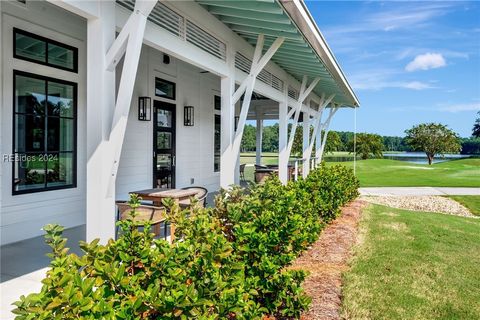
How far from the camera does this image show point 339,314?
3070 millimetres

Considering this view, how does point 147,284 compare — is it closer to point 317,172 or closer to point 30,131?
point 30,131

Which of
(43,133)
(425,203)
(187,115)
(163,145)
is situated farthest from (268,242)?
(425,203)

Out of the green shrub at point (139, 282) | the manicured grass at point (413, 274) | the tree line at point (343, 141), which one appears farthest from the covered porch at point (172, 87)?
the tree line at point (343, 141)

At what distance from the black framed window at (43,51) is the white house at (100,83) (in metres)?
0.01

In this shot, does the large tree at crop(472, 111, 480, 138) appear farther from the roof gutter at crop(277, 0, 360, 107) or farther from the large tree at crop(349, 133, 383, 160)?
the roof gutter at crop(277, 0, 360, 107)

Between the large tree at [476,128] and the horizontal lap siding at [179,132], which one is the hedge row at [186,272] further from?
the large tree at [476,128]

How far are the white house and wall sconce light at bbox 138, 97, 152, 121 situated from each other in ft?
0.06

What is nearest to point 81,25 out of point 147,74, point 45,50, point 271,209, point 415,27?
point 45,50

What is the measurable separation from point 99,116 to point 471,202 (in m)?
12.2

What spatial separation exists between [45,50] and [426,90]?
63.4 m

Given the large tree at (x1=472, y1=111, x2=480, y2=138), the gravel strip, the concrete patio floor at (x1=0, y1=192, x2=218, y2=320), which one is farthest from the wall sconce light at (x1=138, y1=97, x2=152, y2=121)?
the large tree at (x1=472, y1=111, x2=480, y2=138)

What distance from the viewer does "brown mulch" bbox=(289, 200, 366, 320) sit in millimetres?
3164

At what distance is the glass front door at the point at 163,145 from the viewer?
7375 mm

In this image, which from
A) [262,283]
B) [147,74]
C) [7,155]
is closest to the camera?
[262,283]
